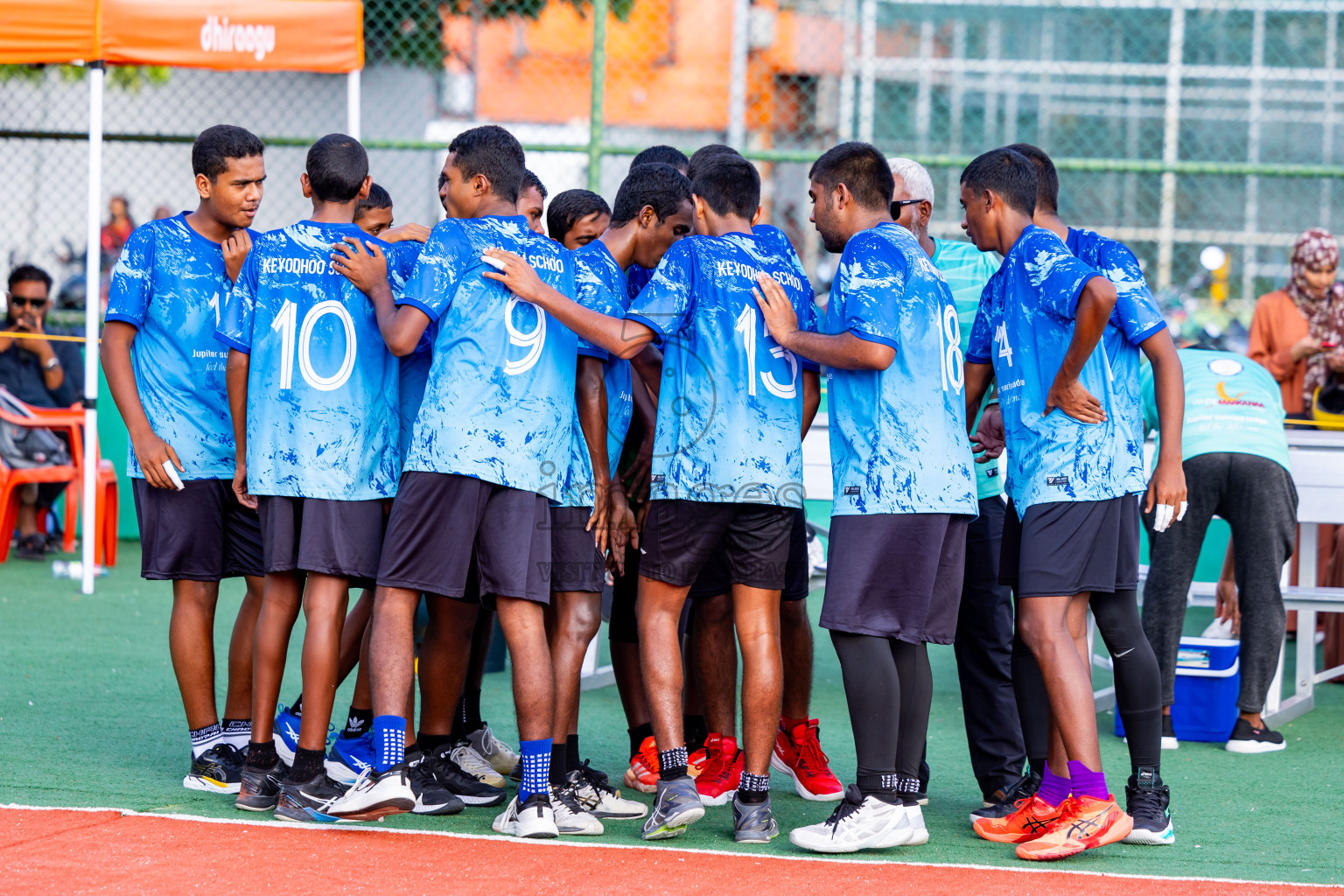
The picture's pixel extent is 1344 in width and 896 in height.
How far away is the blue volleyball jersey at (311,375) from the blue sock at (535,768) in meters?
0.92

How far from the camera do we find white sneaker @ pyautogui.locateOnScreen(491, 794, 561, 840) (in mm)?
4051

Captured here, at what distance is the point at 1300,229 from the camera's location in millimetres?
18594

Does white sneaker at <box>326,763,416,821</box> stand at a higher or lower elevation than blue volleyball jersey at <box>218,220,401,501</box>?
lower

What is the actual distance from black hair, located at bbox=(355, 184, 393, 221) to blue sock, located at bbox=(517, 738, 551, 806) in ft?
6.97

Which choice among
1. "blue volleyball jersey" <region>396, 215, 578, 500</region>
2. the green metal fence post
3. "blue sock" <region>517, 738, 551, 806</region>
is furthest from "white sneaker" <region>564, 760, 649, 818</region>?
the green metal fence post

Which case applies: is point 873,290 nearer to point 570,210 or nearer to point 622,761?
point 570,210

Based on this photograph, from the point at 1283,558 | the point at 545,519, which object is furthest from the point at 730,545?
the point at 1283,558

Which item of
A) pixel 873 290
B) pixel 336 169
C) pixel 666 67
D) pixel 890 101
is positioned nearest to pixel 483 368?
pixel 336 169

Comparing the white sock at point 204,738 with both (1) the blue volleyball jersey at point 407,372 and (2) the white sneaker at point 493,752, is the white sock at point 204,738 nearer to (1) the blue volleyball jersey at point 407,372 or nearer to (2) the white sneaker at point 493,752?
(2) the white sneaker at point 493,752

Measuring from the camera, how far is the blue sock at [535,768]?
13.6ft

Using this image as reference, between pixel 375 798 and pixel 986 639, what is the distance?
2087mm

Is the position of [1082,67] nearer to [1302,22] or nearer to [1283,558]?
[1302,22]

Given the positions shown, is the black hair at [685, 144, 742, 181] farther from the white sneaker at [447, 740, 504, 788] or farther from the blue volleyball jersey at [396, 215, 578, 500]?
the white sneaker at [447, 740, 504, 788]

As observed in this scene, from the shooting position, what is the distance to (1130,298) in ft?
14.1
